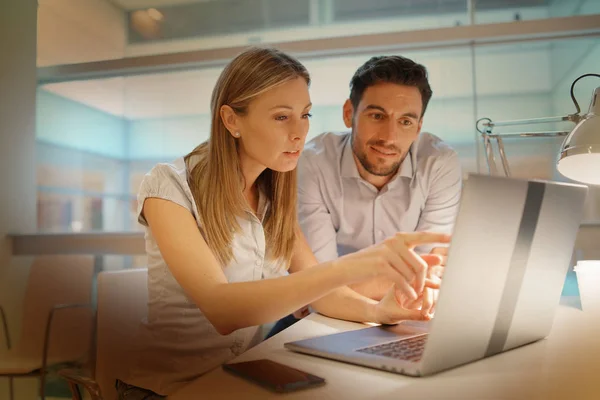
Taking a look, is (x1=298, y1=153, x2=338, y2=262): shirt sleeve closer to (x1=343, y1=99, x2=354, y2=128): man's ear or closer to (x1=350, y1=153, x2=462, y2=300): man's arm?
(x1=343, y1=99, x2=354, y2=128): man's ear

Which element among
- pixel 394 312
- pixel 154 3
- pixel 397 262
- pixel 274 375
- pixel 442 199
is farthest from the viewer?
pixel 154 3

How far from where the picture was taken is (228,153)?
1140 mm

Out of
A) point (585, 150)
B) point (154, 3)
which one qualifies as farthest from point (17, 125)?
point (154, 3)

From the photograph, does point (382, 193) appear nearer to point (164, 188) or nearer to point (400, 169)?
point (400, 169)

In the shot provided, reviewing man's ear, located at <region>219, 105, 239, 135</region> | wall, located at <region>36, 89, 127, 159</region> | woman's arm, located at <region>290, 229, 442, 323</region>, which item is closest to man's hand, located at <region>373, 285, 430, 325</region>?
woman's arm, located at <region>290, 229, 442, 323</region>

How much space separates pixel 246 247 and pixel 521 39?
2.25 m

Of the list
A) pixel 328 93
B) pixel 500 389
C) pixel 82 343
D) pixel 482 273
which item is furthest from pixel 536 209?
pixel 328 93

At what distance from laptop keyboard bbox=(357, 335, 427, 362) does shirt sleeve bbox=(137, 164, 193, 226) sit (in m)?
0.47

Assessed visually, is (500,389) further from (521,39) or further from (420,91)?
→ (521,39)

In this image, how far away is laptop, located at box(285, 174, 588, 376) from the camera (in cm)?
59

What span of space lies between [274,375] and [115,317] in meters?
0.64

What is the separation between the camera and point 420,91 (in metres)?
1.62

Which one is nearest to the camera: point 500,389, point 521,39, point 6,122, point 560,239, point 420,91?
point 500,389

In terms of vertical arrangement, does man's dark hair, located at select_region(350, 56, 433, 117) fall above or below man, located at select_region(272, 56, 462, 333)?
above
